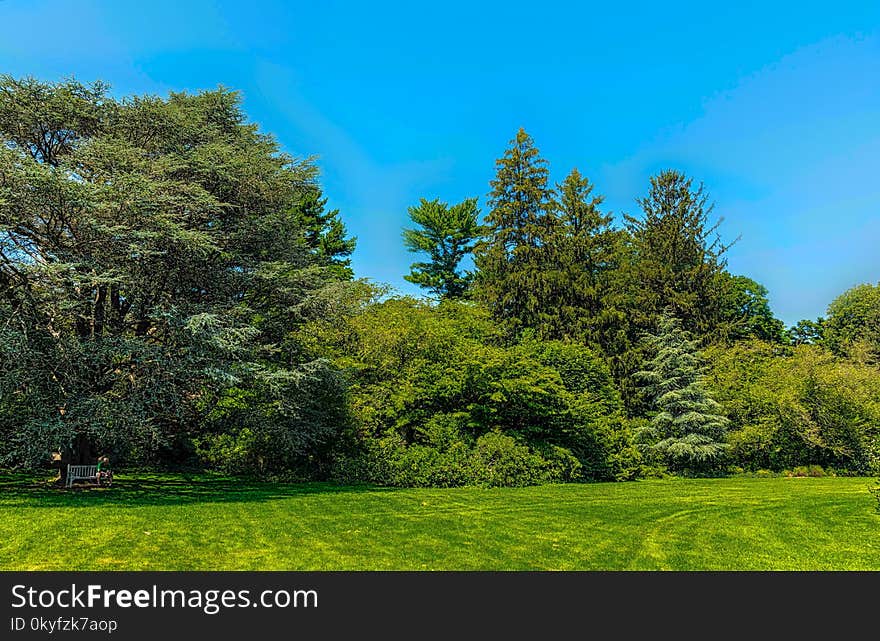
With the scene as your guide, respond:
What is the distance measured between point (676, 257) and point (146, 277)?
2683 cm

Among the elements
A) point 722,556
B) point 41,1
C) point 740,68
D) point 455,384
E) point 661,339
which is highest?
point 740,68

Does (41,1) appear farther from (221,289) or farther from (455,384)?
(455,384)

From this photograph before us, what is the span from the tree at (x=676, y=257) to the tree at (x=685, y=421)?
17.4ft

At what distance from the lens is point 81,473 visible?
1421 cm

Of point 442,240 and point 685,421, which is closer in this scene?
point 685,421

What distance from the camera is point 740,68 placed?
17.5 metres

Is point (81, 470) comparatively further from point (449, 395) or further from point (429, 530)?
point (429, 530)

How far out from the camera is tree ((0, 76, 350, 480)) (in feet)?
42.2

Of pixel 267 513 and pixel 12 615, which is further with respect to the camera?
pixel 267 513

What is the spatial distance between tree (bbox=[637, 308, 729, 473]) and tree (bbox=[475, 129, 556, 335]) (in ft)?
23.7

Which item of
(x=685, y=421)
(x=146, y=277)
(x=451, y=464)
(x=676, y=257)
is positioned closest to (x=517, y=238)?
(x=676, y=257)

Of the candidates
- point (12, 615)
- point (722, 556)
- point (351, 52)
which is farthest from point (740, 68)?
point (12, 615)

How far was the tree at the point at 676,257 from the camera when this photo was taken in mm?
31391

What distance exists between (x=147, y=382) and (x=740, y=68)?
17488 mm
